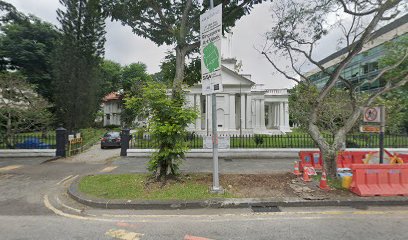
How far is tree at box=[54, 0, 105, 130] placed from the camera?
2638 cm

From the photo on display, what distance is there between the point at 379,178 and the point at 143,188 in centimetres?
650

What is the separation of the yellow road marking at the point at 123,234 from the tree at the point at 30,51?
29464mm

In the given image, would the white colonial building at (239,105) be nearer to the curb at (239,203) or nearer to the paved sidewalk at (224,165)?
the paved sidewalk at (224,165)

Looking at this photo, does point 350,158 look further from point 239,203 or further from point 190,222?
point 190,222

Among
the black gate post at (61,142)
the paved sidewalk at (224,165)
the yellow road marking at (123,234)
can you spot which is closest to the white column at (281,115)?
the paved sidewalk at (224,165)

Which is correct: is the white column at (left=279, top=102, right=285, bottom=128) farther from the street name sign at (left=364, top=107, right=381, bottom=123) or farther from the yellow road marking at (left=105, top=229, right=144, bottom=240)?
the yellow road marking at (left=105, top=229, right=144, bottom=240)

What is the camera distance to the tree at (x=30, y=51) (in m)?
28.9

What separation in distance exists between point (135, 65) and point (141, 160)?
41.3m

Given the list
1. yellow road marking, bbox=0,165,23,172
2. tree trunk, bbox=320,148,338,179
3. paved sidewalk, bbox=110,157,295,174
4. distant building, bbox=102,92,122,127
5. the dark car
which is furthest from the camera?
distant building, bbox=102,92,122,127

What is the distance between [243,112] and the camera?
99.8 ft

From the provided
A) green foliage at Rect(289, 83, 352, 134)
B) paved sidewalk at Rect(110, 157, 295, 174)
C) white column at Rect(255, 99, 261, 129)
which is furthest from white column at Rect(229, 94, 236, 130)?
paved sidewalk at Rect(110, 157, 295, 174)

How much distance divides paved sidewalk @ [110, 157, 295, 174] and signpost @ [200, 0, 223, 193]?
3230mm

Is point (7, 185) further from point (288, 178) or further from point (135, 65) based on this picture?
point (135, 65)

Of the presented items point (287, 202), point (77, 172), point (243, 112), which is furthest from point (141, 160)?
point (243, 112)
